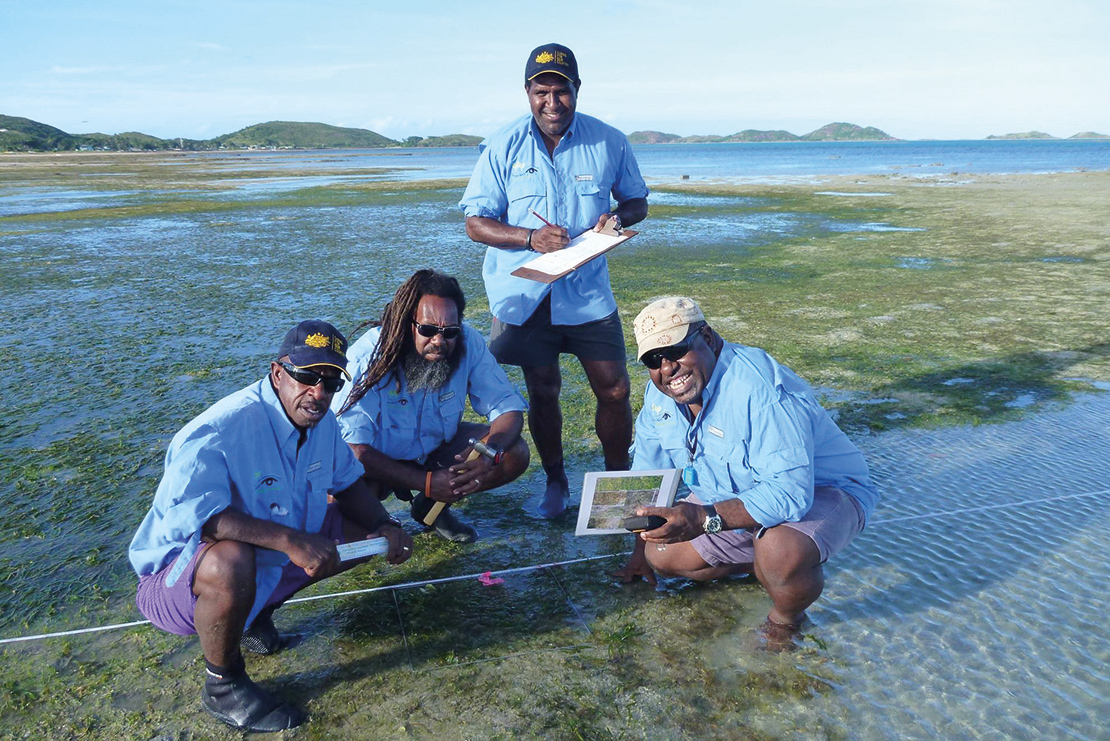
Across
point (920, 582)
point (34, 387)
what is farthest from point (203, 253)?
point (920, 582)

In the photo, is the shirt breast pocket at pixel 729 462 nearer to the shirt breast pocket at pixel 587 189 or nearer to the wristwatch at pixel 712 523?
the wristwatch at pixel 712 523

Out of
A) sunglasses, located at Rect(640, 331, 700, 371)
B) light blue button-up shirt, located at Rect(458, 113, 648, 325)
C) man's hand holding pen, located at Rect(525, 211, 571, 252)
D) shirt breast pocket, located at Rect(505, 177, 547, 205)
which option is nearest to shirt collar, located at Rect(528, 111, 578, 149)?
light blue button-up shirt, located at Rect(458, 113, 648, 325)

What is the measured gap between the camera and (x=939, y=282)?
997 centimetres

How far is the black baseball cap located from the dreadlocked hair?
2.30 feet

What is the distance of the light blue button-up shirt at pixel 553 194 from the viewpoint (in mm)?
4051

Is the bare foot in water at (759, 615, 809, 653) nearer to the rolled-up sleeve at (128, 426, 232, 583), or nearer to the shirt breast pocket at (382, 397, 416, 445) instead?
the shirt breast pocket at (382, 397, 416, 445)

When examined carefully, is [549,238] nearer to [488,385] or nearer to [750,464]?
[488,385]

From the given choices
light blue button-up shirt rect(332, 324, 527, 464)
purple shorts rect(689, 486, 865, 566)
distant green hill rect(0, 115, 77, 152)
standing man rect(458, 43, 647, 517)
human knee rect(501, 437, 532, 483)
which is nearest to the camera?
purple shorts rect(689, 486, 865, 566)

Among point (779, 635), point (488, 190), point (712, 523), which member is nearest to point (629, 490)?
point (712, 523)

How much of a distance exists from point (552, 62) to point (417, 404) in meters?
1.81

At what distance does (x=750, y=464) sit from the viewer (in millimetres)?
2941

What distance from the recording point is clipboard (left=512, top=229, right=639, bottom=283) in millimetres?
3646

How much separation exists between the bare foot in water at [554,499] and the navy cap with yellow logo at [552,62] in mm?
2130

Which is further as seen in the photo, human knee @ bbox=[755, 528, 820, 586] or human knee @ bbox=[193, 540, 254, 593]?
human knee @ bbox=[755, 528, 820, 586]
